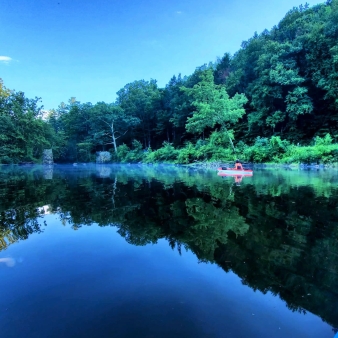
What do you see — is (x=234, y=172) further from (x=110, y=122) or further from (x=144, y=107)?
(x=110, y=122)

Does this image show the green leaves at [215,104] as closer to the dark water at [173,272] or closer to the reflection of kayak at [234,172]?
the reflection of kayak at [234,172]

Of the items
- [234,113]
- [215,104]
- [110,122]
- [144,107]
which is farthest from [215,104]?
[110,122]

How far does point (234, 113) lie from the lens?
85.6 feet

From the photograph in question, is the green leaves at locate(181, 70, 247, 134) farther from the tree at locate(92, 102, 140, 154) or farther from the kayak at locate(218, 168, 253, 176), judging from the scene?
the tree at locate(92, 102, 140, 154)

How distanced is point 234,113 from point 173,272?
80.8 feet

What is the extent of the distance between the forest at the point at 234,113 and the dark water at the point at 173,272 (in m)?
18.0

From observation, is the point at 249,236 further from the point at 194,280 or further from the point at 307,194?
the point at 307,194

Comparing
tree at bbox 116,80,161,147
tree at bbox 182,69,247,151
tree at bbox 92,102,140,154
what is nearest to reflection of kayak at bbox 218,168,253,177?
tree at bbox 182,69,247,151

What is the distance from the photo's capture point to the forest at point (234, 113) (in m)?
23.5

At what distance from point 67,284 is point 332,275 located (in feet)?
11.4

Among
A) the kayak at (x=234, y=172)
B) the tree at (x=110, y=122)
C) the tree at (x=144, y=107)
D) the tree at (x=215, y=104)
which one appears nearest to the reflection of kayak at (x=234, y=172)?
the kayak at (x=234, y=172)

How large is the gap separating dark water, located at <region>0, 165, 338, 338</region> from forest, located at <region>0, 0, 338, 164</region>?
59.0ft

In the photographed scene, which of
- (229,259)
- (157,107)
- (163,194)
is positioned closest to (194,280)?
(229,259)

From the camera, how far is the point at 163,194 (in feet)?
31.6
